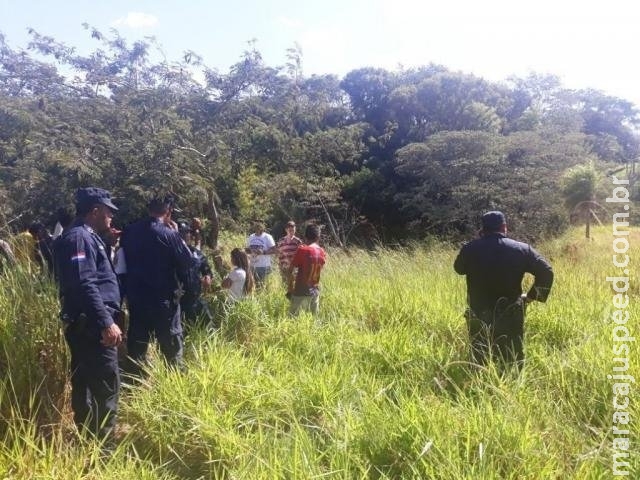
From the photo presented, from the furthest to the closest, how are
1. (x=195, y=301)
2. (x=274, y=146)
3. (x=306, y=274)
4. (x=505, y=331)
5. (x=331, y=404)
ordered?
(x=274, y=146) → (x=306, y=274) → (x=195, y=301) → (x=505, y=331) → (x=331, y=404)

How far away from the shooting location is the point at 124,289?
13.7 feet

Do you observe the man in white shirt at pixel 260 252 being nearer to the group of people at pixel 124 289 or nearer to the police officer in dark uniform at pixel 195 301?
the group of people at pixel 124 289

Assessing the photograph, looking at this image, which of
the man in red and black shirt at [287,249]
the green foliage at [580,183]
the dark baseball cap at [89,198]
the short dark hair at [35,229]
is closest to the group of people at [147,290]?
the dark baseball cap at [89,198]

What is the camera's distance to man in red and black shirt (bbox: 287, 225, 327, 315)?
18.2ft

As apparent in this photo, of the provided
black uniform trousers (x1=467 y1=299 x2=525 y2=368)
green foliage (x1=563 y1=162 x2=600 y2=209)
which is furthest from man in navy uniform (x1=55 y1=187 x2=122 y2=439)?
green foliage (x1=563 y1=162 x2=600 y2=209)

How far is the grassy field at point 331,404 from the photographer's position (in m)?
2.48

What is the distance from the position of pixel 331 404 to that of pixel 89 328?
4.83 ft

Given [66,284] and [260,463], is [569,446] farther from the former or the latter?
[66,284]

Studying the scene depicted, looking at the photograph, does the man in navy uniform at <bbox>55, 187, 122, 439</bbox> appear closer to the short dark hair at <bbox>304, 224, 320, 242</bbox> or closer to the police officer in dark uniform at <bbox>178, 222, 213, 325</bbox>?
the police officer in dark uniform at <bbox>178, 222, 213, 325</bbox>

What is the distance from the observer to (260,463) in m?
2.47

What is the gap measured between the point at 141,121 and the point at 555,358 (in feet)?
26.7

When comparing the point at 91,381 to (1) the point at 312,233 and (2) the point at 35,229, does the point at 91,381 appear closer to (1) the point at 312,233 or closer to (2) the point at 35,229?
(1) the point at 312,233

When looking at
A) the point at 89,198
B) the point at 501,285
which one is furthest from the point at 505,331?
the point at 89,198

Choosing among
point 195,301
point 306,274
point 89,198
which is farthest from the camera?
point 306,274
